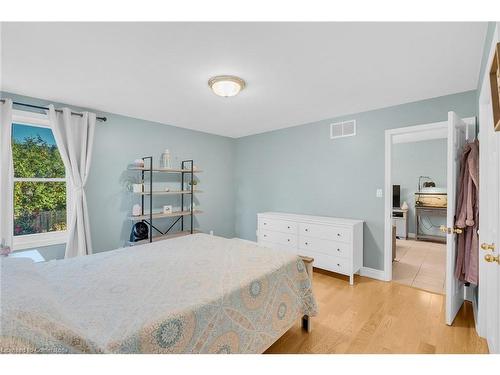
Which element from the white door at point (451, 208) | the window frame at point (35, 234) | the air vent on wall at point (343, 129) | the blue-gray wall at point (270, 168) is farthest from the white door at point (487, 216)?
the window frame at point (35, 234)

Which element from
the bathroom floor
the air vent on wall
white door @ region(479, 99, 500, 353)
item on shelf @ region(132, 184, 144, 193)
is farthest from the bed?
the air vent on wall

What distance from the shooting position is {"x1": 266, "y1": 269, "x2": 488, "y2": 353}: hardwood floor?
75.3 inches

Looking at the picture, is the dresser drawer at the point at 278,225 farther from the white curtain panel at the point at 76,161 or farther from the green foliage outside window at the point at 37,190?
the green foliage outside window at the point at 37,190

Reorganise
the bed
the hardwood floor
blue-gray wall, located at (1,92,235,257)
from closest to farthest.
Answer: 1. the bed
2. the hardwood floor
3. blue-gray wall, located at (1,92,235,257)

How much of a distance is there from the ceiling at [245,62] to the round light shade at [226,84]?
2.5 inches

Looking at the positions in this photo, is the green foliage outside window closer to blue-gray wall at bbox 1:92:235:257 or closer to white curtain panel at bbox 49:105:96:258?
white curtain panel at bbox 49:105:96:258

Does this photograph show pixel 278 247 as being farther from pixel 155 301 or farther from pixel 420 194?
pixel 420 194

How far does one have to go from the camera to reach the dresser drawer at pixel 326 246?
3.25 metres

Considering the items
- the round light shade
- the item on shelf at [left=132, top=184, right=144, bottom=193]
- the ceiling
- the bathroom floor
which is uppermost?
the ceiling

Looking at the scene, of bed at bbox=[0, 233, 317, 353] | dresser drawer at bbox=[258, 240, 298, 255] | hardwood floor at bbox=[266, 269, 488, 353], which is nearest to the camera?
bed at bbox=[0, 233, 317, 353]

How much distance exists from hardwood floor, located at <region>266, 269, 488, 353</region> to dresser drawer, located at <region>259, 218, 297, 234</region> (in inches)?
40.5

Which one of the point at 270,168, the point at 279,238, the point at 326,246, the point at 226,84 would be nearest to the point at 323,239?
the point at 326,246

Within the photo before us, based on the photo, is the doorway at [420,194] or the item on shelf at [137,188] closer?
the item on shelf at [137,188]
